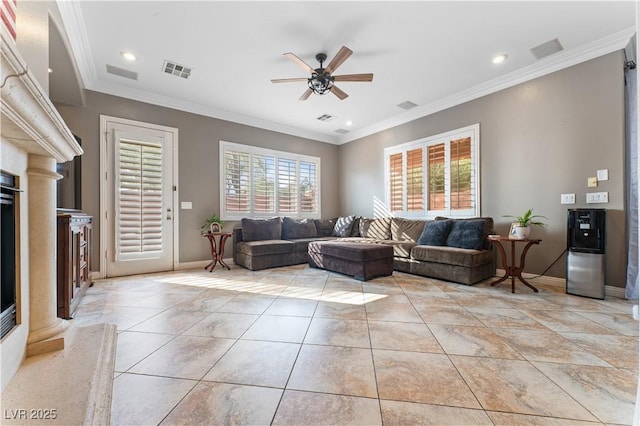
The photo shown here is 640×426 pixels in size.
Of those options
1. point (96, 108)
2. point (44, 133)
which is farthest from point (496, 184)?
point (96, 108)

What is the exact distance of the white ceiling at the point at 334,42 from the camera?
244 cm

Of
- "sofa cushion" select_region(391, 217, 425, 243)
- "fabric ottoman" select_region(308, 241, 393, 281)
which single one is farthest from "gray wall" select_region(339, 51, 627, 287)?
"fabric ottoman" select_region(308, 241, 393, 281)

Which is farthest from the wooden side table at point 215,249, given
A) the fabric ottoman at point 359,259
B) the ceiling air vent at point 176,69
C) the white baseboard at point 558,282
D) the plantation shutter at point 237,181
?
the white baseboard at point 558,282

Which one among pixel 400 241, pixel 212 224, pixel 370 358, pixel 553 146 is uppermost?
pixel 553 146

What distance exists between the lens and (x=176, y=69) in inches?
135

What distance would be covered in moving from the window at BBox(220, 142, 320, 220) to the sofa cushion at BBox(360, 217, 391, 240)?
1349 millimetres

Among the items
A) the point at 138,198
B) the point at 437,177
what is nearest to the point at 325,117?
the point at 437,177

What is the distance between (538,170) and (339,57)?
301 cm

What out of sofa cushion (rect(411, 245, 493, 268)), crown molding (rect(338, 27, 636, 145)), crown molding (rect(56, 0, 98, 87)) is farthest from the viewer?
sofa cushion (rect(411, 245, 493, 268))

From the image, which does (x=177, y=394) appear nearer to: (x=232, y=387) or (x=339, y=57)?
(x=232, y=387)

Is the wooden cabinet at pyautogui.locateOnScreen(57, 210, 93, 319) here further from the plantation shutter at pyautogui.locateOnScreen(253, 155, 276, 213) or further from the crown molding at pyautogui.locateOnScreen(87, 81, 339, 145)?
the plantation shutter at pyautogui.locateOnScreen(253, 155, 276, 213)

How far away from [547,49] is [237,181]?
491 cm

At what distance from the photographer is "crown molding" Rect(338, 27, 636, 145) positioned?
9.30 feet

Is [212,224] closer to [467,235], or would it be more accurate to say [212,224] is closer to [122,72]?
[122,72]
